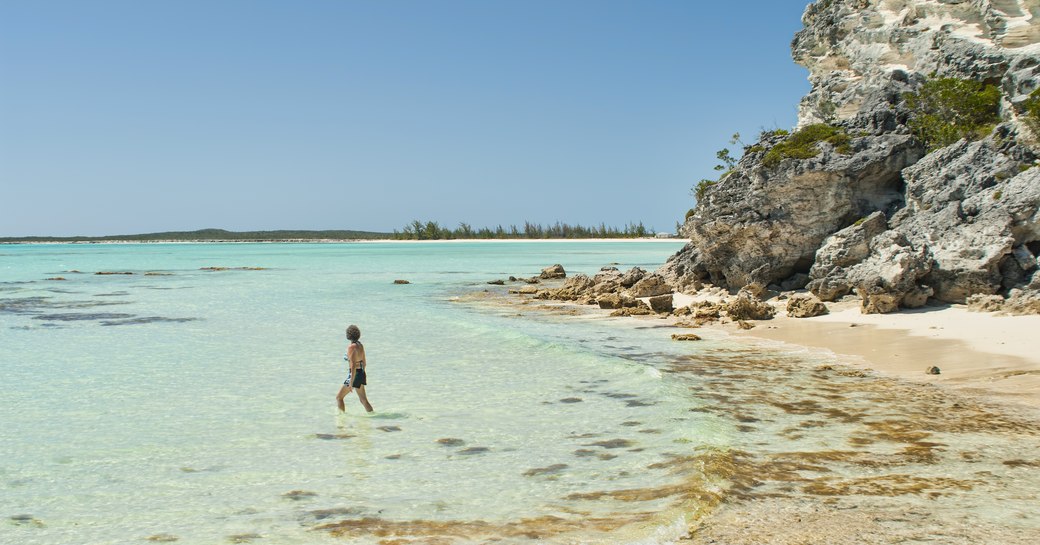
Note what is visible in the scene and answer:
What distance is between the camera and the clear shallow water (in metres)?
5.11

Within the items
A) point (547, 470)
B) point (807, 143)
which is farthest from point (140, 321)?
point (807, 143)

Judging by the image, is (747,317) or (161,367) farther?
(747,317)

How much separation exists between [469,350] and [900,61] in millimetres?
18123

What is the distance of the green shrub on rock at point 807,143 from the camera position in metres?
17.9

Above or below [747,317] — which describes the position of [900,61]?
above

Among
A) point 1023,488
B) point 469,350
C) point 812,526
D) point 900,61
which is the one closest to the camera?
point 812,526

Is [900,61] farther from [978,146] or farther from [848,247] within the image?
[848,247]

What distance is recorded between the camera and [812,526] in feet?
15.0

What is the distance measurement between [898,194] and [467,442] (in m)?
14.5

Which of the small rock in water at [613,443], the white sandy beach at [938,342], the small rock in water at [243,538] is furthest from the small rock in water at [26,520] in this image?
the white sandy beach at [938,342]

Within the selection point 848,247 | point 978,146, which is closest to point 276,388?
point 848,247

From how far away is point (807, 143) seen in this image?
60.8 feet

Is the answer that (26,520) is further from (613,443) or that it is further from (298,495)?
(613,443)

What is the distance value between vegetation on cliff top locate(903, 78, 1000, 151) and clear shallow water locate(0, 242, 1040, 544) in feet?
28.4
